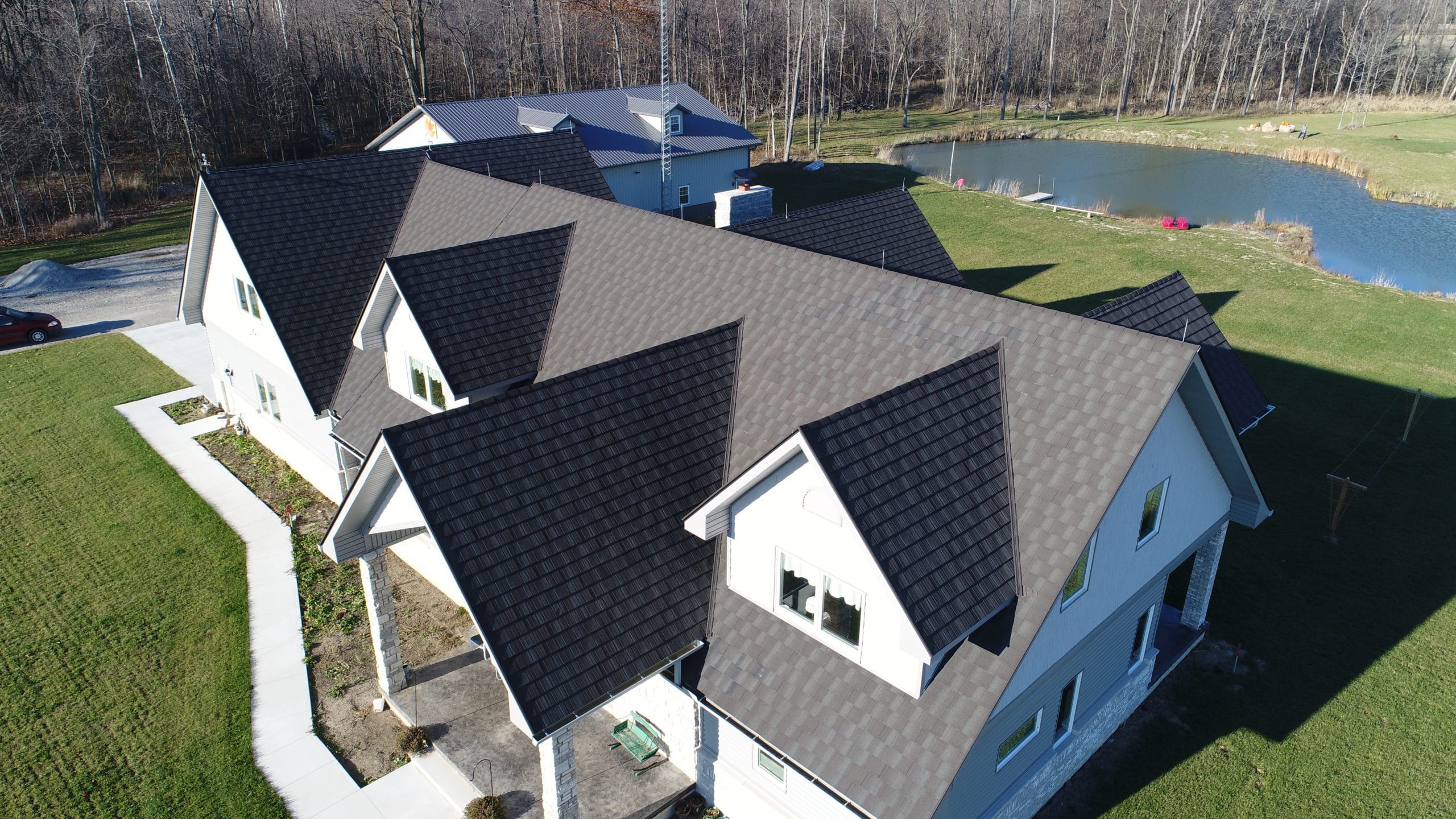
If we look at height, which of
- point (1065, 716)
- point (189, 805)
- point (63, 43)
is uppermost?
point (63, 43)

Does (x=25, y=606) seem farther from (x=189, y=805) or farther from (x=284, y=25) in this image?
(x=284, y=25)

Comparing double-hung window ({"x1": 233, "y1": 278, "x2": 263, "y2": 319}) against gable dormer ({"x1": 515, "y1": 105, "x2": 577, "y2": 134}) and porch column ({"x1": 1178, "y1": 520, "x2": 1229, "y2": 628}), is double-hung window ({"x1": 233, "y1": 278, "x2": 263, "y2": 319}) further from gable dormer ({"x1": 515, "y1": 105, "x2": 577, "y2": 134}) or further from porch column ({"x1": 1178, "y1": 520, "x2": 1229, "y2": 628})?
gable dormer ({"x1": 515, "y1": 105, "x2": 577, "y2": 134})

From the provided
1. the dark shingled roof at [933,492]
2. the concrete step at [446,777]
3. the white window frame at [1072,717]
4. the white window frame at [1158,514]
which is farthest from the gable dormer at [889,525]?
the concrete step at [446,777]

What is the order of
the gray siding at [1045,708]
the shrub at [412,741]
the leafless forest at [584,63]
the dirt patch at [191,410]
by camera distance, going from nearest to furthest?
the gray siding at [1045,708], the shrub at [412,741], the dirt patch at [191,410], the leafless forest at [584,63]

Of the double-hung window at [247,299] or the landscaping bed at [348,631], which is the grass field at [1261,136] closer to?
the double-hung window at [247,299]

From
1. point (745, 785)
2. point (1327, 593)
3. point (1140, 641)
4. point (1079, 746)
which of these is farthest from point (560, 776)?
point (1327, 593)

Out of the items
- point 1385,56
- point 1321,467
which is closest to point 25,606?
point 1321,467
